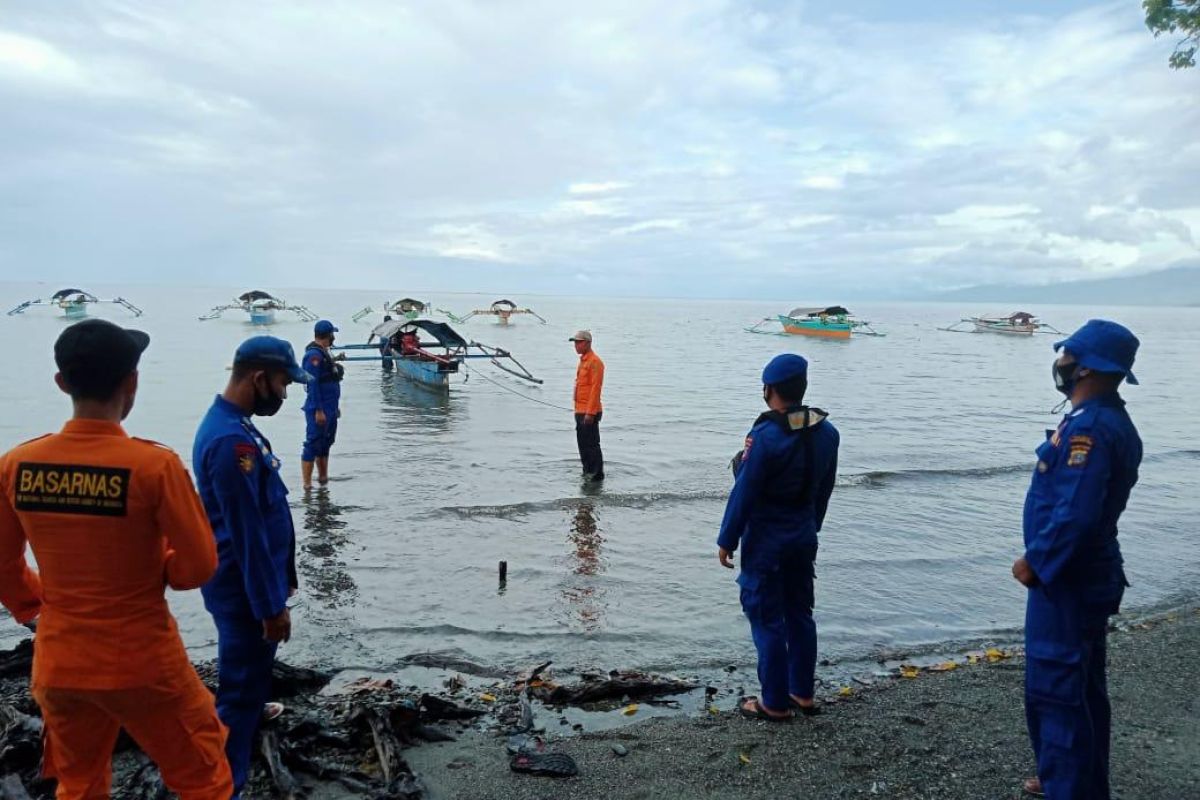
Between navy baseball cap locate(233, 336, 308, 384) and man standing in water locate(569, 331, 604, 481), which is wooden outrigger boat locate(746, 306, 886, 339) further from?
navy baseball cap locate(233, 336, 308, 384)

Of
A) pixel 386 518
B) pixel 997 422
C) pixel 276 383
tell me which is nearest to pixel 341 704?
pixel 276 383

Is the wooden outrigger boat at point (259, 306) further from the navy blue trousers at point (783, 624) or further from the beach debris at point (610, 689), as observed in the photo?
the navy blue trousers at point (783, 624)

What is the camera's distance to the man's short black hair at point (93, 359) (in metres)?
2.59

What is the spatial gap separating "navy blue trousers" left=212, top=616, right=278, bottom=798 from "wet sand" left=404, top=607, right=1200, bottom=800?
109 cm

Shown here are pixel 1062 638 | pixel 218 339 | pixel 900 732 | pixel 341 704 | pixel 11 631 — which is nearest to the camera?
pixel 1062 638

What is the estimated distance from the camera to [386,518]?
11102 mm

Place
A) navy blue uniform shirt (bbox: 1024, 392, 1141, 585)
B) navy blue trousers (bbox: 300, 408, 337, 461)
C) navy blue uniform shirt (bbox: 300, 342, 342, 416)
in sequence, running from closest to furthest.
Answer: navy blue uniform shirt (bbox: 1024, 392, 1141, 585) → navy blue uniform shirt (bbox: 300, 342, 342, 416) → navy blue trousers (bbox: 300, 408, 337, 461)

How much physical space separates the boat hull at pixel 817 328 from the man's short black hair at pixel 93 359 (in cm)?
6500

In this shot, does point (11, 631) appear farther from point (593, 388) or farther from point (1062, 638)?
point (1062, 638)

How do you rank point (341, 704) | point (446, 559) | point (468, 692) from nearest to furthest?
1. point (341, 704)
2. point (468, 692)
3. point (446, 559)

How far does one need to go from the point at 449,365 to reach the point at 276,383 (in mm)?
20788

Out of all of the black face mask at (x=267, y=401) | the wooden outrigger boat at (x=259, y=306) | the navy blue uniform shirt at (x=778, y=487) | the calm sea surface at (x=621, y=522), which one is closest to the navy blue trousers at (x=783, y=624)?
the navy blue uniform shirt at (x=778, y=487)

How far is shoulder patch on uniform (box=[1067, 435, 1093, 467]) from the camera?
10.6ft

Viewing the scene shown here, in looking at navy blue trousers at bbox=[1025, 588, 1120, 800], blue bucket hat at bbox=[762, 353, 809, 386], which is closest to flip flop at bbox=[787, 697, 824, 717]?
navy blue trousers at bbox=[1025, 588, 1120, 800]
